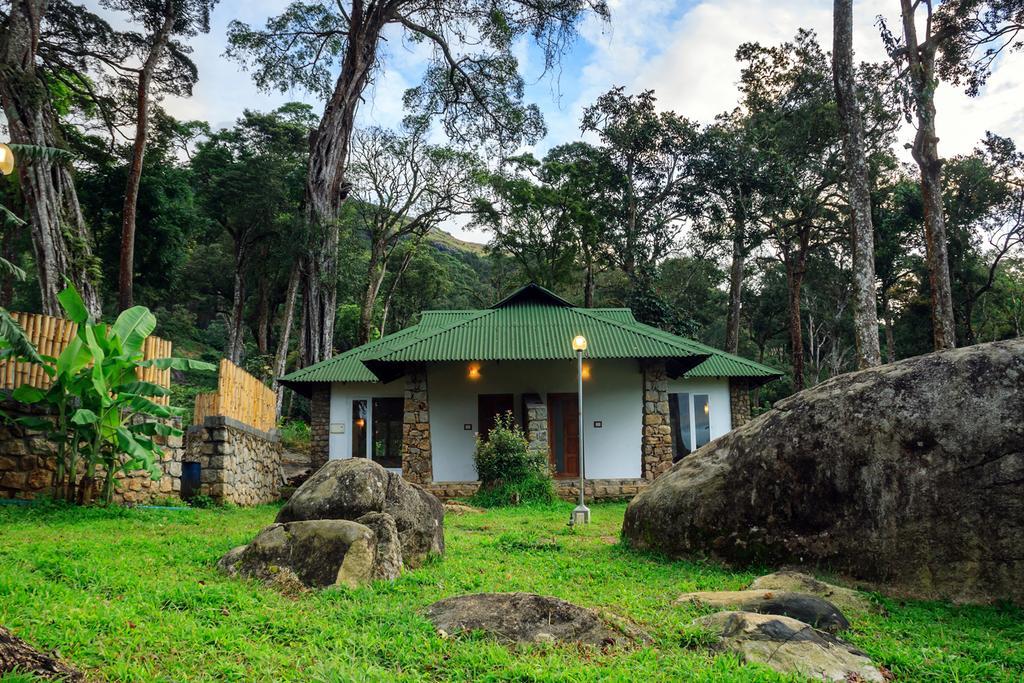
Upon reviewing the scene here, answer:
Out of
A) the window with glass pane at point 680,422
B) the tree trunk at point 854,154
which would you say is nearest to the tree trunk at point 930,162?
the tree trunk at point 854,154

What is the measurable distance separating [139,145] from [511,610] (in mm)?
16232

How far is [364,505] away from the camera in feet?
21.0

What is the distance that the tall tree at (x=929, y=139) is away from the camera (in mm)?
17188

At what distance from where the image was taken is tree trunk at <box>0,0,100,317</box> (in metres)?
12.7

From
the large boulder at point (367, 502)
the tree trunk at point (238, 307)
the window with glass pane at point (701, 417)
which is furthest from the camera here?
the tree trunk at point (238, 307)

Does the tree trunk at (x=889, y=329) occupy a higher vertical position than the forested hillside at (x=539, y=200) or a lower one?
lower

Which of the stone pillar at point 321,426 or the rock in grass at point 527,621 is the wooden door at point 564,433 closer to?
the stone pillar at point 321,426

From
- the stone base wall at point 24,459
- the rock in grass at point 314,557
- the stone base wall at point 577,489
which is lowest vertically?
the stone base wall at point 577,489

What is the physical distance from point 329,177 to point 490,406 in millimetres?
11078

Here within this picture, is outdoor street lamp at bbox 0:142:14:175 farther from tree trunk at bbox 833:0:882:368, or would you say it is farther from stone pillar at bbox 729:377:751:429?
stone pillar at bbox 729:377:751:429

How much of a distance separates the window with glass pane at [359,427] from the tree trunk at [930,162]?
1583 centimetres

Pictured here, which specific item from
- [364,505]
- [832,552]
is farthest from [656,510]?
[364,505]

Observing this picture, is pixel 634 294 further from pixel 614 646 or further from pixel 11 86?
pixel 614 646

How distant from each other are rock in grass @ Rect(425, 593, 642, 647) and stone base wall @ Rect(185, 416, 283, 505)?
920cm
